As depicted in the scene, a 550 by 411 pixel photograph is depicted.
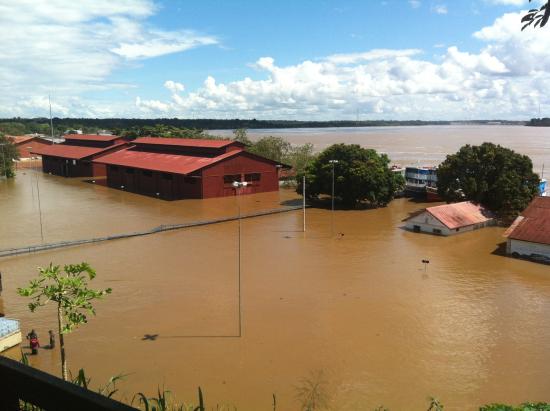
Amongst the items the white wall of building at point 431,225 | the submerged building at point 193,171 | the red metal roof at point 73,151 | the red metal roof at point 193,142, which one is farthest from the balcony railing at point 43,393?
the red metal roof at point 73,151

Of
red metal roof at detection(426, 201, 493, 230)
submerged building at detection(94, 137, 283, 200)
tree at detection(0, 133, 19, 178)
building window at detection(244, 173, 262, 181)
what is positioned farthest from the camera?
tree at detection(0, 133, 19, 178)

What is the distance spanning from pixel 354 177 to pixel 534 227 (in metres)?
15.4

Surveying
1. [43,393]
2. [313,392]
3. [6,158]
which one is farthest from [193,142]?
[43,393]

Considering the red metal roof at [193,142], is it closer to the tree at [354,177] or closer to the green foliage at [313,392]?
the tree at [354,177]

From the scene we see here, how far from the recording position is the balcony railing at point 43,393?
1779mm

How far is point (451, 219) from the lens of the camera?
108 feet

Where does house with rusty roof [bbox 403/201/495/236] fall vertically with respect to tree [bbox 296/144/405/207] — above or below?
below

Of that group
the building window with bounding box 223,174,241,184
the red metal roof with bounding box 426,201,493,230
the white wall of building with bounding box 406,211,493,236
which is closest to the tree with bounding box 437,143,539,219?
the red metal roof with bounding box 426,201,493,230

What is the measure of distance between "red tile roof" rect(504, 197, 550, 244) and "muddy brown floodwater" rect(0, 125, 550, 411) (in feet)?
5.23

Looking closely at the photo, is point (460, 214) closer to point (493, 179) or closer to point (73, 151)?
point (493, 179)

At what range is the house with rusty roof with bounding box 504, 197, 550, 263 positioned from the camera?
26680 millimetres

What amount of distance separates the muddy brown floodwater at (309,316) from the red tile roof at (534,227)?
159cm

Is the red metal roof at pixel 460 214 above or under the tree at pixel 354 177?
under

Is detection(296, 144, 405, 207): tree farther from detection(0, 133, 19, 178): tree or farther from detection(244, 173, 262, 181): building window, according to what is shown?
detection(0, 133, 19, 178): tree
